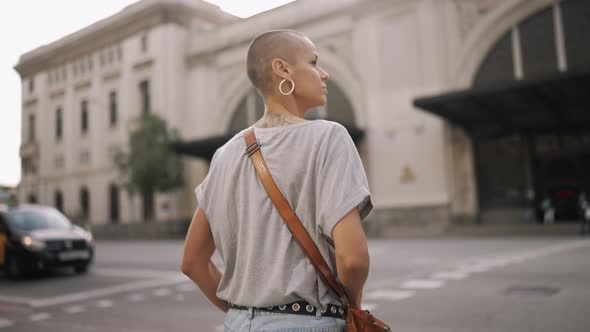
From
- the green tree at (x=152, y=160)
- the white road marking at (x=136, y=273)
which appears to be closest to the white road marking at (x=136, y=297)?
the white road marking at (x=136, y=273)

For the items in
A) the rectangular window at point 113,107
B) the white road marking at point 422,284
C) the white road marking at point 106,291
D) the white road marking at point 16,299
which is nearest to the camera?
the white road marking at point 422,284

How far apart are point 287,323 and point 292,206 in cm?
33

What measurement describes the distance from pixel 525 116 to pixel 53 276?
18.6 metres

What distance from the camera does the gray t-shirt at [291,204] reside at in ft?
4.33

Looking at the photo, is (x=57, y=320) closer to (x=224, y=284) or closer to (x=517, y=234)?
(x=224, y=284)

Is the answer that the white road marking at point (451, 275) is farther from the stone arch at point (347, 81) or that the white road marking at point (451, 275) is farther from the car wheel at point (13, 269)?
the stone arch at point (347, 81)

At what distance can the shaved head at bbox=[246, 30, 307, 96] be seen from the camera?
4.96 ft

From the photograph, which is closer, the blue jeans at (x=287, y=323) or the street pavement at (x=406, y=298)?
the blue jeans at (x=287, y=323)

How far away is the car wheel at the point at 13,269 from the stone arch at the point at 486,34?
18.6 metres

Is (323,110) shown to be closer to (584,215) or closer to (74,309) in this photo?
(584,215)

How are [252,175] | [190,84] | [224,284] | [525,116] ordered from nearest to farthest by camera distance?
[252,175] → [224,284] → [525,116] → [190,84]

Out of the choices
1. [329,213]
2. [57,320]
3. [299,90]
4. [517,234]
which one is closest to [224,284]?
[329,213]

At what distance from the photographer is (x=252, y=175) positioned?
148 cm

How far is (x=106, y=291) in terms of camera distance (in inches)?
344
